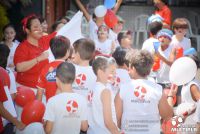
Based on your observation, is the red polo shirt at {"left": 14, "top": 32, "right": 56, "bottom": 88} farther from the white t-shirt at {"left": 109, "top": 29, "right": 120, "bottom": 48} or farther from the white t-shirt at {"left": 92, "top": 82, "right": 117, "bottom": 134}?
the white t-shirt at {"left": 109, "top": 29, "right": 120, "bottom": 48}

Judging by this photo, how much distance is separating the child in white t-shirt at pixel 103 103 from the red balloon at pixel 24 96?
1.12m

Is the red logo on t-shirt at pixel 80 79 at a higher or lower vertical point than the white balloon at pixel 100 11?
lower

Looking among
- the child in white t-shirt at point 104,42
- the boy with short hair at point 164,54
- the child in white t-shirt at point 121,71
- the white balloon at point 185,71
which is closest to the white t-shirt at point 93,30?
the child in white t-shirt at point 104,42

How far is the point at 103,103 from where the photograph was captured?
171 inches

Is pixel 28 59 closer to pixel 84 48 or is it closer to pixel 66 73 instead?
pixel 84 48

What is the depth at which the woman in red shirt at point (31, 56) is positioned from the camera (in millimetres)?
5430

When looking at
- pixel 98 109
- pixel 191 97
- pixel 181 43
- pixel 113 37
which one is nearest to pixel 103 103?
pixel 98 109

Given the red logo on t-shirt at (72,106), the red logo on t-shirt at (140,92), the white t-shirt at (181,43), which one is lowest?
the red logo on t-shirt at (72,106)

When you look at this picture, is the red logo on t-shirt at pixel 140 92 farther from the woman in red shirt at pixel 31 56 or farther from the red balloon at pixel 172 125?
the woman in red shirt at pixel 31 56

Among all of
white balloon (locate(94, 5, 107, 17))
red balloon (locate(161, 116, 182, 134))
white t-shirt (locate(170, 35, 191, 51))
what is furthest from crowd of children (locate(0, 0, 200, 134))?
white balloon (locate(94, 5, 107, 17))

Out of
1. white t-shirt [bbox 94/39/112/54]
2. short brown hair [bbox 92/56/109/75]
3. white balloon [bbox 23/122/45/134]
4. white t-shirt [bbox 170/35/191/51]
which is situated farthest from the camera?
white t-shirt [bbox 94/39/112/54]

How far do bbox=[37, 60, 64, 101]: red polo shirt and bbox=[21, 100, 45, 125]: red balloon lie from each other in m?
0.15

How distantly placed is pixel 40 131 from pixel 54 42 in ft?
3.01

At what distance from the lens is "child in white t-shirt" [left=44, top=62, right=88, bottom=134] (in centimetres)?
432
